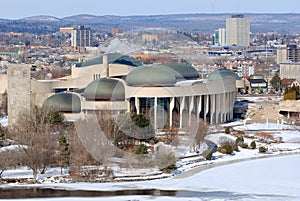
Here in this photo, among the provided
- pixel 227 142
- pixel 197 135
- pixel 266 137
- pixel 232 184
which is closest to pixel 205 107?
pixel 266 137

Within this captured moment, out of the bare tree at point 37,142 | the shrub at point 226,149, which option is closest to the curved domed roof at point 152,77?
the bare tree at point 37,142

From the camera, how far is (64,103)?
106 ft

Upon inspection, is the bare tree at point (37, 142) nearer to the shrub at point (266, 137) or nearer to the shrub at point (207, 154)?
the shrub at point (207, 154)

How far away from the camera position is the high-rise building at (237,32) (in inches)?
4754

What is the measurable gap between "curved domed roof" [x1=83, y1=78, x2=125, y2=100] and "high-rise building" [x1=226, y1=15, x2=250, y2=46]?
290 feet

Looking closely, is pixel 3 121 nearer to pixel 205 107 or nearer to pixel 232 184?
pixel 205 107

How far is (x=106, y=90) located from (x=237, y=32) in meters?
92.3

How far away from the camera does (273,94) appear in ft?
161

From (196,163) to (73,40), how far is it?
86.7 metres

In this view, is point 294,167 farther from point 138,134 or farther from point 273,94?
point 273,94

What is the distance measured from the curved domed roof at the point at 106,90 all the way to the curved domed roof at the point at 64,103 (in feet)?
1.67

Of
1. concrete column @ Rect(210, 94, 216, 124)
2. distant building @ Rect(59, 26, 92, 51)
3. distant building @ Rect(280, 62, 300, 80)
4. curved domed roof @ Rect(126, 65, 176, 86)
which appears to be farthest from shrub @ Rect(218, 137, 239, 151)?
distant building @ Rect(59, 26, 92, 51)

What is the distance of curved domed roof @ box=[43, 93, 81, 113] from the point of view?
31.8 metres

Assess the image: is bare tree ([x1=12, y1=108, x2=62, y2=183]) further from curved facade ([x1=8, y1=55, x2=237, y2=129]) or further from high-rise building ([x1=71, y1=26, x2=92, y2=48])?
high-rise building ([x1=71, y1=26, x2=92, y2=48])
